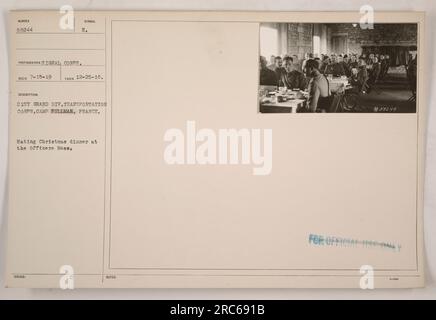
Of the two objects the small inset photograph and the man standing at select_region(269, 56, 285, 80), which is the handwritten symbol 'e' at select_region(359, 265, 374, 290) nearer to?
the small inset photograph

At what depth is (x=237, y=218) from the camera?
90 centimetres

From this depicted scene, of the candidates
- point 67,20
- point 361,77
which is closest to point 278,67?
point 361,77

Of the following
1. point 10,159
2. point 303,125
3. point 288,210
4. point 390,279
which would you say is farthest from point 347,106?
point 10,159

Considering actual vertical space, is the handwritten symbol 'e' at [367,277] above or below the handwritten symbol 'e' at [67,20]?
below

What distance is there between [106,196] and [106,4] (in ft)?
1.25

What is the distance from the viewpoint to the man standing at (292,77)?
90 centimetres

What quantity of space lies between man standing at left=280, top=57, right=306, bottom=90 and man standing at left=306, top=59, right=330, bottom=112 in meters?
0.02

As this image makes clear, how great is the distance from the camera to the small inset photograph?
35.2 inches

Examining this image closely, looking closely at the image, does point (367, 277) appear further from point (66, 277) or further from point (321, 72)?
point (66, 277)

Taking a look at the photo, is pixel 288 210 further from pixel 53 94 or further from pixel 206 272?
pixel 53 94

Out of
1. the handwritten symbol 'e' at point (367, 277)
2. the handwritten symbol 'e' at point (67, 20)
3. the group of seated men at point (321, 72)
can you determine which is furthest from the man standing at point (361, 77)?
the handwritten symbol 'e' at point (67, 20)

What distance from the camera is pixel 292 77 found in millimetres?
902
